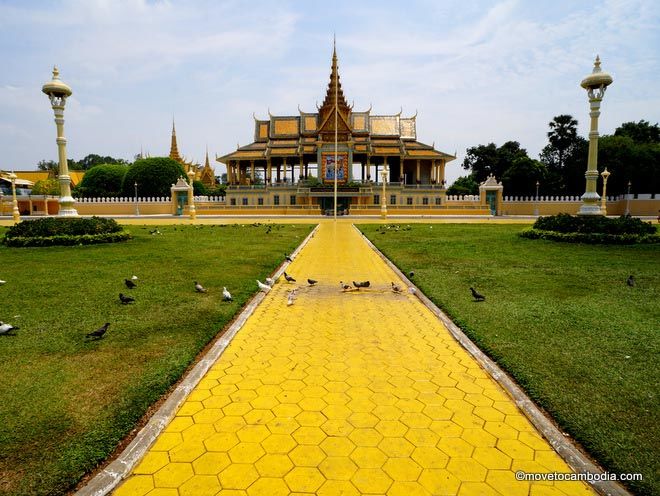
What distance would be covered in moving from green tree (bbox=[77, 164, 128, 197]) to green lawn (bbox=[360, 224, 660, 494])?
54970mm

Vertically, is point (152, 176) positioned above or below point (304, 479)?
above

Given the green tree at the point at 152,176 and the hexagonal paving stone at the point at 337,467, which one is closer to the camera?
the hexagonal paving stone at the point at 337,467

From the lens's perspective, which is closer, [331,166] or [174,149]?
[331,166]

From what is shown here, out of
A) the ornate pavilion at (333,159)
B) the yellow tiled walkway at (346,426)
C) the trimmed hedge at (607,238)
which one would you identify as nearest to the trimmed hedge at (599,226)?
the trimmed hedge at (607,238)

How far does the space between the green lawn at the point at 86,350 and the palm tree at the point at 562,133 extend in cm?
5833

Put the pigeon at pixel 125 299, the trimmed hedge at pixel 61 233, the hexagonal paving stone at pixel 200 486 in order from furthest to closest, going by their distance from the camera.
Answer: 1. the trimmed hedge at pixel 61 233
2. the pigeon at pixel 125 299
3. the hexagonal paving stone at pixel 200 486

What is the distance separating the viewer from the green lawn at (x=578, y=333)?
3.31 meters

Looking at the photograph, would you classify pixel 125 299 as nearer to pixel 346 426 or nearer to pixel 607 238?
pixel 346 426

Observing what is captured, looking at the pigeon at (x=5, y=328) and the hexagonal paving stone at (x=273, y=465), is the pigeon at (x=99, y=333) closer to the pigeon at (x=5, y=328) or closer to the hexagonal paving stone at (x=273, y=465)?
the pigeon at (x=5, y=328)

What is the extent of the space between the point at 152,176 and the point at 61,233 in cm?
3852

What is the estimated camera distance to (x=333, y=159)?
4938 cm

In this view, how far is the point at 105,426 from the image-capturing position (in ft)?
10.9

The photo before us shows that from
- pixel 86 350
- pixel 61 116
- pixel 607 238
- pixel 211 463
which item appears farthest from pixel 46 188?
pixel 211 463

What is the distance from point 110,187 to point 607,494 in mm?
63123
